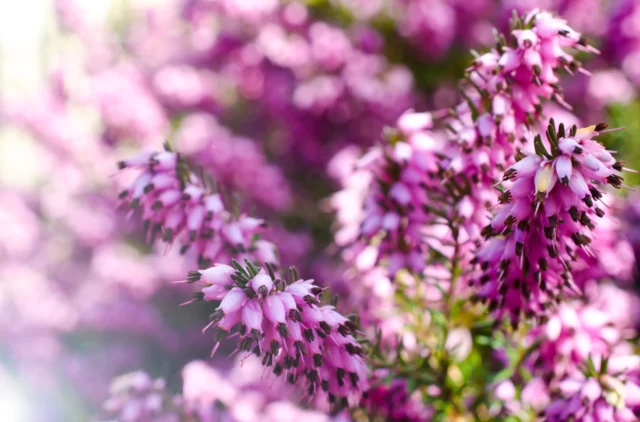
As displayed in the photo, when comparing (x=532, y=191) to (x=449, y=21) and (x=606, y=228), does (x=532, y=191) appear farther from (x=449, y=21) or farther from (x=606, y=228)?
(x=449, y=21)

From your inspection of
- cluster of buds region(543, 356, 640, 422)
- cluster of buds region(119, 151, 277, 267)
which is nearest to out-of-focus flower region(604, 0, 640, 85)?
cluster of buds region(543, 356, 640, 422)

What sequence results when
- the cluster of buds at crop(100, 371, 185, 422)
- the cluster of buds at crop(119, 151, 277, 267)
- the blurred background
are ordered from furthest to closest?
the blurred background → the cluster of buds at crop(100, 371, 185, 422) → the cluster of buds at crop(119, 151, 277, 267)

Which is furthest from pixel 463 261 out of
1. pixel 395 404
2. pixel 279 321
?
pixel 279 321

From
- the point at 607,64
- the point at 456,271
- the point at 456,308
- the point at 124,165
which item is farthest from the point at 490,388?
the point at 607,64

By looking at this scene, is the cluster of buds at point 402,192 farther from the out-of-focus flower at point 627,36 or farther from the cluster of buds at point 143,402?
the out-of-focus flower at point 627,36

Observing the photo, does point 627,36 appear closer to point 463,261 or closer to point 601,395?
point 463,261

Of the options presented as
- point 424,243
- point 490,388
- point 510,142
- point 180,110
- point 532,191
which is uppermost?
point 180,110

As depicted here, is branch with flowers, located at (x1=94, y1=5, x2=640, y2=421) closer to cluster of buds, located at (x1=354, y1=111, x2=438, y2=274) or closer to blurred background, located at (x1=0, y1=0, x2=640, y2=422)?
cluster of buds, located at (x1=354, y1=111, x2=438, y2=274)

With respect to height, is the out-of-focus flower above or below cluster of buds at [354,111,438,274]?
above
